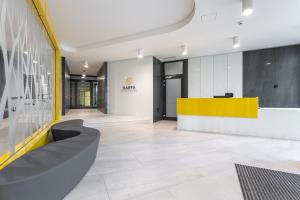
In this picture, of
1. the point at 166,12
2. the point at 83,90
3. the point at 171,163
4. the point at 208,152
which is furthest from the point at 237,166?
the point at 83,90

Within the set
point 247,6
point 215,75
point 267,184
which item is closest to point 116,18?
point 247,6

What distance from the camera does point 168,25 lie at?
5152 mm

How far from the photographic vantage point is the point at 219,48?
691 cm

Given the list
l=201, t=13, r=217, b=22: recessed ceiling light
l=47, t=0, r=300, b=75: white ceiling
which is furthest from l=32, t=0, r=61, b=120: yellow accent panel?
l=201, t=13, r=217, b=22: recessed ceiling light

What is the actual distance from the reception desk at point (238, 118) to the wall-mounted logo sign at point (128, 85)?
10.5 feet

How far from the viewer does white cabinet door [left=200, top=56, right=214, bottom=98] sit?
26.3 feet

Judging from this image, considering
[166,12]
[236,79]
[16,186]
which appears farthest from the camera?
[236,79]

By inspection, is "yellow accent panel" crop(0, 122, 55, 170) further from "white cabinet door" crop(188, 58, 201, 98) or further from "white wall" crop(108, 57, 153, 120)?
"white cabinet door" crop(188, 58, 201, 98)

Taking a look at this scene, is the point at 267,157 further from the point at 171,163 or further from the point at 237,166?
the point at 171,163

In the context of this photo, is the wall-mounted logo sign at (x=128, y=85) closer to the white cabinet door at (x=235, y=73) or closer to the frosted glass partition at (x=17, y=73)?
the white cabinet door at (x=235, y=73)

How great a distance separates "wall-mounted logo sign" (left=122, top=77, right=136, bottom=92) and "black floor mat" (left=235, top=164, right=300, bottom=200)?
6.67m

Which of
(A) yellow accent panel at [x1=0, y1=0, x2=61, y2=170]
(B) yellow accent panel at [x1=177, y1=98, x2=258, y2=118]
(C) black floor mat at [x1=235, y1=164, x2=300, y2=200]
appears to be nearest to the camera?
(A) yellow accent panel at [x1=0, y1=0, x2=61, y2=170]

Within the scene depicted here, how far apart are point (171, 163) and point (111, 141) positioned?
85.3 inches

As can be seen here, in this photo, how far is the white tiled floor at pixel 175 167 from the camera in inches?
82.8
